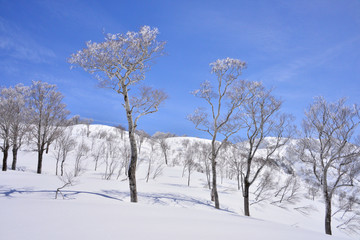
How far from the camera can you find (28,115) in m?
20.1

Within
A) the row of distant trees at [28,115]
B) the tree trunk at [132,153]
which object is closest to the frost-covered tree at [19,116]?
the row of distant trees at [28,115]

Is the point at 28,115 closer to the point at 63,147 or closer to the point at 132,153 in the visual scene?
the point at 63,147

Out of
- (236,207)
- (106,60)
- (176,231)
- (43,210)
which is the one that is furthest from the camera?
(236,207)

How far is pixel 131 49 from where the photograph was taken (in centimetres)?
958

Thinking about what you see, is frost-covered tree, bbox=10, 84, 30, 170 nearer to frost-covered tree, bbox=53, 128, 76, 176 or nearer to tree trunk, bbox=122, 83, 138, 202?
frost-covered tree, bbox=53, 128, 76, 176

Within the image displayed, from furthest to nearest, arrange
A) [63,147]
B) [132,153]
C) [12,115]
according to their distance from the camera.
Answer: [63,147], [12,115], [132,153]

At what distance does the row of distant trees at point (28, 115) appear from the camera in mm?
19312

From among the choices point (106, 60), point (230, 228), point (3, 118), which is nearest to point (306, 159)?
point (230, 228)

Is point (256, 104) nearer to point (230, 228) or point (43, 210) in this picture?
point (230, 228)

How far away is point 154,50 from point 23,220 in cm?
879

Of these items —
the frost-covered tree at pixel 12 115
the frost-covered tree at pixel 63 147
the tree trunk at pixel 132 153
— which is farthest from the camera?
the frost-covered tree at pixel 63 147

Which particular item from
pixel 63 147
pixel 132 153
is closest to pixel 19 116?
pixel 63 147

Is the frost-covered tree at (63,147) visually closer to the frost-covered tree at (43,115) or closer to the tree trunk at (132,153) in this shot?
the frost-covered tree at (43,115)

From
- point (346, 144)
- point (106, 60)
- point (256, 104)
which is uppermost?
point (106, 60)
